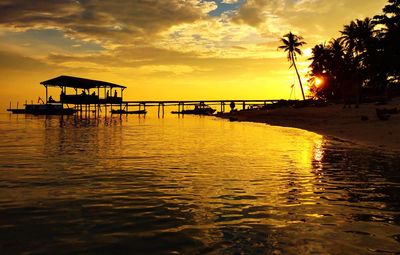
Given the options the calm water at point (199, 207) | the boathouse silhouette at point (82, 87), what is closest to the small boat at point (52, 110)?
the boathouse silhouette at point (82, 87)

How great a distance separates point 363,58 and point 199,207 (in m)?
56.9

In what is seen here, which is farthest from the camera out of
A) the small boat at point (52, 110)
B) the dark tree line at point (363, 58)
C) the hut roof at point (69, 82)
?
the small boat at point (52, 110)

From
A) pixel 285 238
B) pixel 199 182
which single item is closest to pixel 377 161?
pixel 199 182

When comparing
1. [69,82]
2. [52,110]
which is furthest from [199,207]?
→ [52,110]

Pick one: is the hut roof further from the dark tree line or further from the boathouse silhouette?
the dark tree line

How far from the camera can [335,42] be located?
7831 centimetres

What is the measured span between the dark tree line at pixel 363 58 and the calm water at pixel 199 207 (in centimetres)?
3474

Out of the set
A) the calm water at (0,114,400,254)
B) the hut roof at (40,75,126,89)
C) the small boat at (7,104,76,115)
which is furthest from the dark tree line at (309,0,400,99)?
the small boat at (7,104,76,115)

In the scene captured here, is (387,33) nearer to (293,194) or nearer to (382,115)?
(382,115)

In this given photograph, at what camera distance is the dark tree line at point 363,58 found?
4559cm

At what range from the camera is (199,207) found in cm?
862

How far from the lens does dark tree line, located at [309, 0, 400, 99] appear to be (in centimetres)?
4559

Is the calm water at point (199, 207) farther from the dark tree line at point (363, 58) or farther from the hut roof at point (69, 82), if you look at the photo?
the hut roof at point (69, 82)

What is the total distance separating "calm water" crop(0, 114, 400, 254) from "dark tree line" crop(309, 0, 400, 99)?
114 ft
